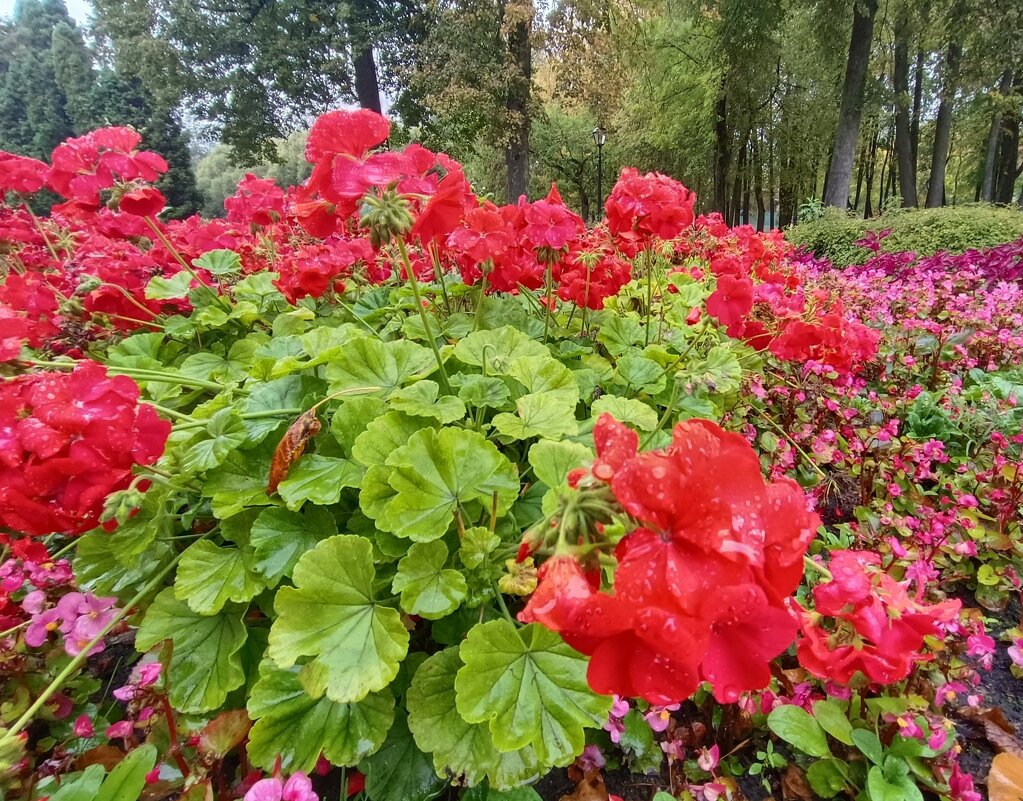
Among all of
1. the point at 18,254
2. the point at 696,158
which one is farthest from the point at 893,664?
the point at 696,158

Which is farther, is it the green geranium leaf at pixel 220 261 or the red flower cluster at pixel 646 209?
the green geranium leaf at pixel 220 261

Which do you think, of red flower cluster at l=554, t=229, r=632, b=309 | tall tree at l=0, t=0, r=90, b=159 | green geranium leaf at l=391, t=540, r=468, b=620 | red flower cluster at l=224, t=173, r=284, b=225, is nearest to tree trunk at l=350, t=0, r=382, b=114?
tall tree at l=0, t=0, r=90, b=159

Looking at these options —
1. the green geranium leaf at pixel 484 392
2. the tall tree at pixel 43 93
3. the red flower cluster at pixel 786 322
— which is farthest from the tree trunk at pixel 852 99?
the tall tree at pixel 43 93

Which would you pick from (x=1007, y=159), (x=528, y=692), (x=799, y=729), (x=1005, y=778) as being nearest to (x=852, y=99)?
(x=1007, y=159)

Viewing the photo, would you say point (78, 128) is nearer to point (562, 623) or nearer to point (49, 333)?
point (49, 333)

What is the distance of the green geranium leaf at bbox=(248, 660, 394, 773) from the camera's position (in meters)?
1.02

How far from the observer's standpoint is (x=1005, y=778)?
46.1 inches

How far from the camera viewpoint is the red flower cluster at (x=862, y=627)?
79 centimetres

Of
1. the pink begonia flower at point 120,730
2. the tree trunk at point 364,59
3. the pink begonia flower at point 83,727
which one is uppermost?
the tree trunk at point 364,59

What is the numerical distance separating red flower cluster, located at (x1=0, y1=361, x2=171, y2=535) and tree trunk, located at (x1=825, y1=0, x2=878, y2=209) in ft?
40.9

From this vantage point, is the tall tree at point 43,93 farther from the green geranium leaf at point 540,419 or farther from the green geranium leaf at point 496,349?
the green geranium leaf at point 540,419

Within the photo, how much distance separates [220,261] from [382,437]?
1.52 meters

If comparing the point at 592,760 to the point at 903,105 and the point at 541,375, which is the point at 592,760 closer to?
the point at 541,375

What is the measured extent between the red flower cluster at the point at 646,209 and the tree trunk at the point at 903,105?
39.7ft
